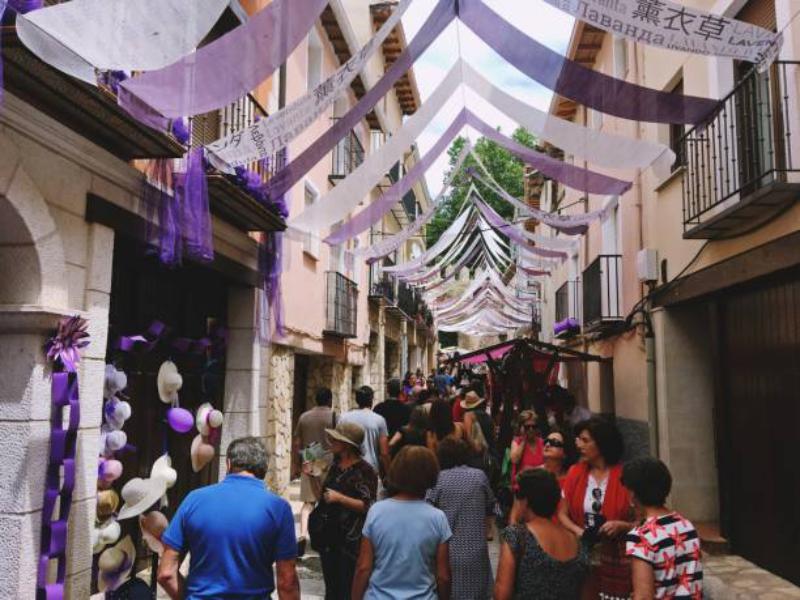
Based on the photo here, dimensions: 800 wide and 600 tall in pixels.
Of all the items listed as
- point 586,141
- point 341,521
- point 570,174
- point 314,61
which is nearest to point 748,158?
point 586,141

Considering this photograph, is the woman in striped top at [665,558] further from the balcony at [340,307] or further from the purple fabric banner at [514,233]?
the balcony at [340,307]

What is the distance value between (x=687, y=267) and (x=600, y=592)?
207 inches

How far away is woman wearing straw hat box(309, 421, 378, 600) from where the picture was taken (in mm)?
4238

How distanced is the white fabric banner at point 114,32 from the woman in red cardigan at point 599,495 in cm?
316

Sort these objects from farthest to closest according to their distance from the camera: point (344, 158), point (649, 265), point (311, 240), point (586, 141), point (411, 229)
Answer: point (344, 158) < point (311, 240) < point (411, 229) < point (649, 265) < point (586, 141)

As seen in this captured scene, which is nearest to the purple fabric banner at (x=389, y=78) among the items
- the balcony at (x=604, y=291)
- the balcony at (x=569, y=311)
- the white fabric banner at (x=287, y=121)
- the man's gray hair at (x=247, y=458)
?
the white fabric banner at (x=287, y=121)

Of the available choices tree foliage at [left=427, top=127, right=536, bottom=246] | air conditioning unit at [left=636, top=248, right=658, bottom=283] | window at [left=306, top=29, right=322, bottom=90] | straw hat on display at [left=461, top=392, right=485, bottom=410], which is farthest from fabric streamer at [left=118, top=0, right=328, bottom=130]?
tree foliage at [left=427, top=127, right=536, bottom=246]

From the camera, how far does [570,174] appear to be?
7645mm

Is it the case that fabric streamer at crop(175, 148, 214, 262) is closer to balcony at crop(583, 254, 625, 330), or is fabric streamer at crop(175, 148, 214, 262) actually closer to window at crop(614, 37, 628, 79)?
balcony at crop(583, 254, 625, 330)

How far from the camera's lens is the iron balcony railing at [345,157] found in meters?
13.0

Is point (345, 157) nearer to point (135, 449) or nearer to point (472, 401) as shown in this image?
point (472, 401)

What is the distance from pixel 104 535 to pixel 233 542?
2.28m

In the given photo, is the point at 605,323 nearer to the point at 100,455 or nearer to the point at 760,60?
the point at 760,60

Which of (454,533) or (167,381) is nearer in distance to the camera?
(454,533)
